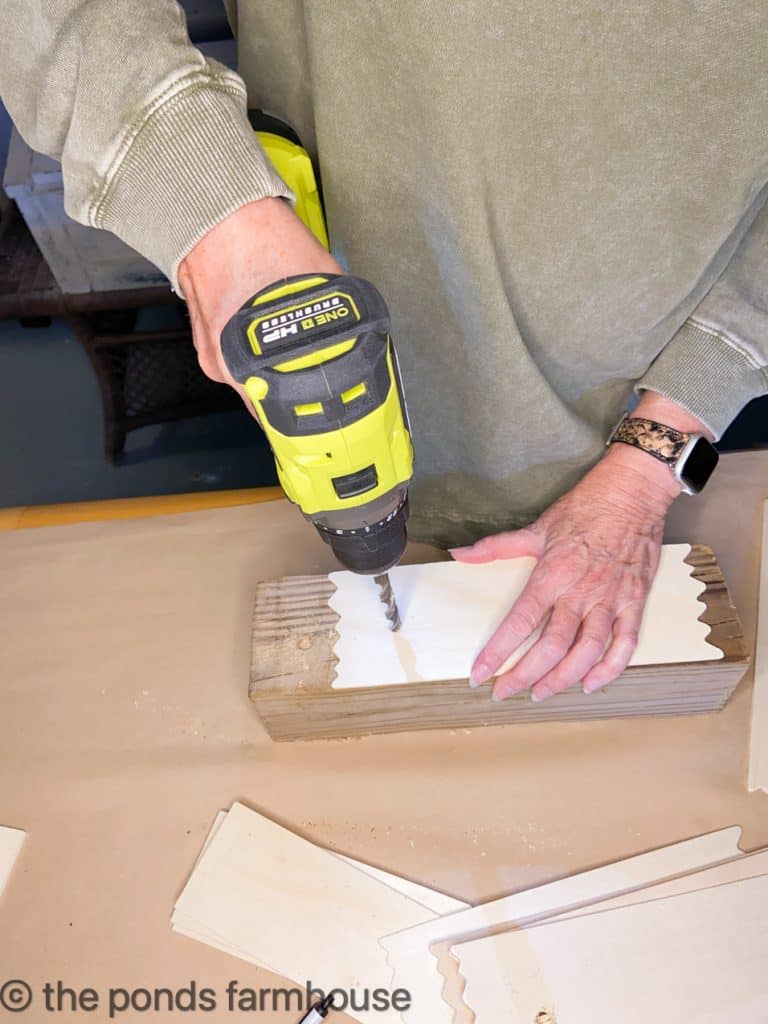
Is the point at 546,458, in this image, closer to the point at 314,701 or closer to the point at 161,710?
the point at 314,701

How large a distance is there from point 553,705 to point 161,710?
1.54ft

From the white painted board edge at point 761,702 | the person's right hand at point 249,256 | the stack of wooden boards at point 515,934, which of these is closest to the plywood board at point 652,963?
the stack of wooden boards at point 515,934

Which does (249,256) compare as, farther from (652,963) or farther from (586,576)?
(652,963)

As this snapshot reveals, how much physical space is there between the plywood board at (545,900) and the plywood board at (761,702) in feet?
0.23

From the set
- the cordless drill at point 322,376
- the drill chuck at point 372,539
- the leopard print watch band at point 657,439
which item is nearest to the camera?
the cordless drill at point 322,376

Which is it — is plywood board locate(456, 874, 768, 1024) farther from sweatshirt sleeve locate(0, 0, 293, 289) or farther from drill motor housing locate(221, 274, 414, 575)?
sweatshirt sleeve locate(0, 0, 293, 289)

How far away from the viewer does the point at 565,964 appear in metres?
0.76

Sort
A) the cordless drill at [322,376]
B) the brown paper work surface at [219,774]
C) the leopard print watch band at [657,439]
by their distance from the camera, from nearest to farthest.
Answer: the cordless drill at [322,376] → the brown paper work surface at [219,774] → the leopard print watch band at [657,439]

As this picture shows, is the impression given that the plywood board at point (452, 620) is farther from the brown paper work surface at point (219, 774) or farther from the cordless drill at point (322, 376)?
the cordless drill at point (322, 376)

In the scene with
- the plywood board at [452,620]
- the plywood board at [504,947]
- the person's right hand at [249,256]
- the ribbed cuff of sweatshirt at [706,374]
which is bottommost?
the plywood board at [504,947]

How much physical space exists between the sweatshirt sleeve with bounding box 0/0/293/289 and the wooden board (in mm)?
426

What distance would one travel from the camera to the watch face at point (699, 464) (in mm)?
941

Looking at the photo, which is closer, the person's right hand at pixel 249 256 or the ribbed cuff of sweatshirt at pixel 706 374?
the person's right hand at pixel 249 256

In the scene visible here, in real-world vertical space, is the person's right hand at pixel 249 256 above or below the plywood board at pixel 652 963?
above
